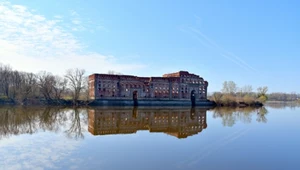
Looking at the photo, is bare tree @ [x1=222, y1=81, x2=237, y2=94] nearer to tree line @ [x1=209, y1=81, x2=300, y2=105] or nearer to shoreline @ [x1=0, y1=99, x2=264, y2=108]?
tree line @ [x1=209, y1=81, x2=300, y2=105]

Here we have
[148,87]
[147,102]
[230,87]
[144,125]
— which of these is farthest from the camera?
[230,87]

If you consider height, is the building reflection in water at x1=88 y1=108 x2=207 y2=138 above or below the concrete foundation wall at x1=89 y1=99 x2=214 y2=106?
below

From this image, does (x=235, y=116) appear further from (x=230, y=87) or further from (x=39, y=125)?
(x=230, y=87)

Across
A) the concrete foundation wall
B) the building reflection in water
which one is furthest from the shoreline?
the building reflection in water

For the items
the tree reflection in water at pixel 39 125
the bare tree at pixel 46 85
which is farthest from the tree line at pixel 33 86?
the tree reflection in water at pixel 39 125

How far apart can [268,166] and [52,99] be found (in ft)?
168

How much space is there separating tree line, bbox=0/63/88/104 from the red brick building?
495cm

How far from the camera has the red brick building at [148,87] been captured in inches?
2071

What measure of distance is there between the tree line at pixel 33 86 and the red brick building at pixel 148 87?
16.2 feet

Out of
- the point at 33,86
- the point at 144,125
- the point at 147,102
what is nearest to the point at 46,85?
the point at 33,86

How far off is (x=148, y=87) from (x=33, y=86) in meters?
28.3

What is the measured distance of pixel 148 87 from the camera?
57906mm

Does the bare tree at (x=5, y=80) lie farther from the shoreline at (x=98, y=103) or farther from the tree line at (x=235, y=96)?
the tree line at (x=235, y=96)

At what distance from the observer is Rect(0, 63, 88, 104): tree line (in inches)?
2033
